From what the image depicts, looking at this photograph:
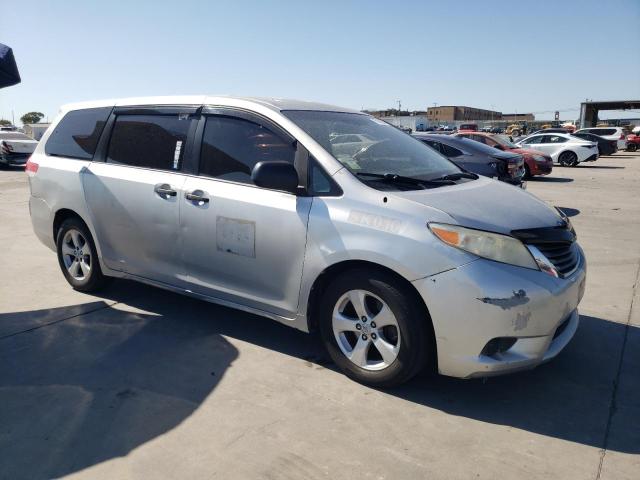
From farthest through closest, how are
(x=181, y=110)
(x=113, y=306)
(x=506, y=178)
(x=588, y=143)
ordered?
(x=588, y=143)
(x=506, y=178)
(x=113, y=306)
(x=181, y=110)

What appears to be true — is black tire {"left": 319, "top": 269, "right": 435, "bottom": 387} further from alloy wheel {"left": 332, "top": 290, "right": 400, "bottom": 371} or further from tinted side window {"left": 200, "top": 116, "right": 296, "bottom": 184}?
tinted side window {"left": 200, "top": 116, "right": 296, "bottom": 184}

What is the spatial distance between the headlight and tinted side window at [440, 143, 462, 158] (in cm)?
845

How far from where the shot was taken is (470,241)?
3.07 m

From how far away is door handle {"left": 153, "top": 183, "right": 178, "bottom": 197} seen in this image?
4.13m

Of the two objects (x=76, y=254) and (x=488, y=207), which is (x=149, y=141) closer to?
(x=76, y=254)

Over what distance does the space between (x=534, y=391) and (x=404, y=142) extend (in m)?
2.14

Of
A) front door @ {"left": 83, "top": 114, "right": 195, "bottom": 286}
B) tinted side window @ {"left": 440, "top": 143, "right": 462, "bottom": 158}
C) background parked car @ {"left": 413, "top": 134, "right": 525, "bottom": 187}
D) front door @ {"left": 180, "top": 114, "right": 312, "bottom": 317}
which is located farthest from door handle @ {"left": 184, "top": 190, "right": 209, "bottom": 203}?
tinted side window @ {"left": 440, "top": 143, "right": 462, "bottom": 158}

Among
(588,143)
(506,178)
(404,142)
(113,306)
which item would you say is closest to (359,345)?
(404,142)

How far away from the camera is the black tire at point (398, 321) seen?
10.4 ft

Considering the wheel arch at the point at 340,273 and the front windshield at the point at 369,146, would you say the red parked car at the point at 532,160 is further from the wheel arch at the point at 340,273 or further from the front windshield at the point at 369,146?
the wheel arch at the point at 340,273

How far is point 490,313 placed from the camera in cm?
298

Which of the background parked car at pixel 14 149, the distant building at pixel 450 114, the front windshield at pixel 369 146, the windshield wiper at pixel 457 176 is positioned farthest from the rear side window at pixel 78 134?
the distant building at pixel 450 114

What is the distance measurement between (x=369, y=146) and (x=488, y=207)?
3.46ft

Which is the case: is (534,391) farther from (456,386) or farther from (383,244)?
(383,244)
